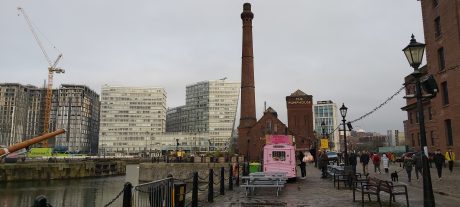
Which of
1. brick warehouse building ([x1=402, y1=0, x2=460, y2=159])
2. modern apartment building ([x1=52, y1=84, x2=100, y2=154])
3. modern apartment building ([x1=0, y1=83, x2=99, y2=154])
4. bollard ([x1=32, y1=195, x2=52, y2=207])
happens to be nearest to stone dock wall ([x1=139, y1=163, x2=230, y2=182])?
brick warehouse building ([x1=402, y1=0, x2=460, y2=159])

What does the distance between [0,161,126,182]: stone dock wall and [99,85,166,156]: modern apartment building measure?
9326 cm

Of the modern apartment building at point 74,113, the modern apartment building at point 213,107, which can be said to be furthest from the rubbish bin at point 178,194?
the modern apartment building at point 74,113

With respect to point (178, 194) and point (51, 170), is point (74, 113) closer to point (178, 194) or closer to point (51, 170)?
point (51, 170)

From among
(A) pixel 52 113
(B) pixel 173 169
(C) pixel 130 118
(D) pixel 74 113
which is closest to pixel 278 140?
(B) pixel 173 169

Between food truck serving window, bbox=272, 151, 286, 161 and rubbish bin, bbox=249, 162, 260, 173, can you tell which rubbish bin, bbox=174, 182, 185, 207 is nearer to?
food truck serving window, bbox=272, 151, 286, 161

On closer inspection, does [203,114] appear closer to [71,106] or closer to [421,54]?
[71,106]

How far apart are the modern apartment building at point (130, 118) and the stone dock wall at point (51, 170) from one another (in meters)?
93.3

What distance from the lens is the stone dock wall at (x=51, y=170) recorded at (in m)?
55.4

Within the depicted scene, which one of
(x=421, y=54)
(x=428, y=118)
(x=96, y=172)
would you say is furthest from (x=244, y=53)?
(x=421, y=54)

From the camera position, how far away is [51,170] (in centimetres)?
6028

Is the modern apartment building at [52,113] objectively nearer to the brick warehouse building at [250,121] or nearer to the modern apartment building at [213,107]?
the modern apartment building at [213,107]

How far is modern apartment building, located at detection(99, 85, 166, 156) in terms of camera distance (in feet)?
554

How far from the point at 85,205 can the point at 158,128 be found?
495ft

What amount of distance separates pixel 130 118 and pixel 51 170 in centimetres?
11761
